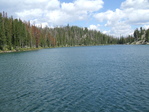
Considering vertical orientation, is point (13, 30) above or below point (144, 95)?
above

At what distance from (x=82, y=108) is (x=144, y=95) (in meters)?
9.06

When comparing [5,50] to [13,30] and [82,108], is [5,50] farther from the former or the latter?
[82,108]

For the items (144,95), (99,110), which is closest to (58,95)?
(99,110)

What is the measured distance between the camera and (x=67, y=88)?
79.0ft

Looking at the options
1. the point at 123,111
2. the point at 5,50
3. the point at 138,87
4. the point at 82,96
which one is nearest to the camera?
the point at 123,111

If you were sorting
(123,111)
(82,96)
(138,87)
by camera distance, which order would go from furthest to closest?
(138,87), (82,96), (123,111)

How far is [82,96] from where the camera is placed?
67.3 feet

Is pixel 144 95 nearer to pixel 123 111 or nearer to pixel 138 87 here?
pixel 138 87

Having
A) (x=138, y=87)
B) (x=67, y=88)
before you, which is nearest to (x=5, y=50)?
(x=67, y=88)

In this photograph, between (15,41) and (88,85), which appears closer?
(88,85)

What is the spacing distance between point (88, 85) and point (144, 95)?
28.6ft

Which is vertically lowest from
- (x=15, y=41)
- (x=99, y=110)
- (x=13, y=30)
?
(x=99, y=110)

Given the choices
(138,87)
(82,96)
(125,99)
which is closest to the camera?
(125,99)

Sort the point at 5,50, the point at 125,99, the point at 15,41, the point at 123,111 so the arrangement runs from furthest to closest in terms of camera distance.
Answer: the point at 15,41
the point at 5,50
the point at 125,99
the point at 123,111
